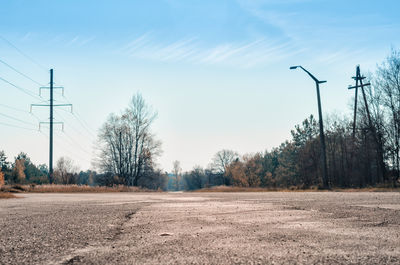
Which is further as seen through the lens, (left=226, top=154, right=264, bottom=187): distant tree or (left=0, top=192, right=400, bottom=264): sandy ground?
(left=226, top=154, right=264, bottom=187): distant tree

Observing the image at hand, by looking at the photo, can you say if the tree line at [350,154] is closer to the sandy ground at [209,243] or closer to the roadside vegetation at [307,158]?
the roadside vegetation at [307,158]

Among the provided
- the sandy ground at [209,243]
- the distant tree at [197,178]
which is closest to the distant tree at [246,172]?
the distant tree at [197,178]

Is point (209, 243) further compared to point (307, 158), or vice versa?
point (307, 158)

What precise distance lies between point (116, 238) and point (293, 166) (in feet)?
199

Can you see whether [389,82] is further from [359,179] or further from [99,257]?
[99,257]

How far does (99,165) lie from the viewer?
48.0 m

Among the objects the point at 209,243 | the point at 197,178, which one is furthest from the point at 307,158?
the point at 197,178

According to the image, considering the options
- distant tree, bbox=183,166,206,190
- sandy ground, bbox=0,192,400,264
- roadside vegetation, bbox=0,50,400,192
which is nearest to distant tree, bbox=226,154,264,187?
roadside vegetation, bbox=0,50,400,192

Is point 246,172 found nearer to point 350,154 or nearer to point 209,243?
point 350,154

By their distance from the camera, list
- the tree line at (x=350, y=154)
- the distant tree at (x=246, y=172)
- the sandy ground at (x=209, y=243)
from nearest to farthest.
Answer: the sandy ground at (x=209, y=243)
the tree line at (x=350, y=154)
the distant tree at (x=246, y=172)

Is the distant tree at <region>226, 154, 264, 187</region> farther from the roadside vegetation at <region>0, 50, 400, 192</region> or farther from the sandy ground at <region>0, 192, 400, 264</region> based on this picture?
the sandy ground at <region>0, 192, 400, 264</region>

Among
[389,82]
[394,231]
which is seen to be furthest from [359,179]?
[394,231]

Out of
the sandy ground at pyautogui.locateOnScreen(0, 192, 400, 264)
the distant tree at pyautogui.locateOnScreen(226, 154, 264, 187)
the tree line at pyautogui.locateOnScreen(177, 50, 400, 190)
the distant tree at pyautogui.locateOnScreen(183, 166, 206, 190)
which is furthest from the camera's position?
the distant tree at pyautogui.locateOnScreen(183, 166, 206, 190)

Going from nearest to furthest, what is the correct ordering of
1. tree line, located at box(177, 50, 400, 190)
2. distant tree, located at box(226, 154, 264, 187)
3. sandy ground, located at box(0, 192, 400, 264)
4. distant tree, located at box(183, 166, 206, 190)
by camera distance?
sandy ground, located at box(0, 192, 400, 264), tree line, located at box(177, 50, 400, 190), distant tree, located at box(226, 154, 264, 187), distant tree, located at box(183, 166, 206, 190)
